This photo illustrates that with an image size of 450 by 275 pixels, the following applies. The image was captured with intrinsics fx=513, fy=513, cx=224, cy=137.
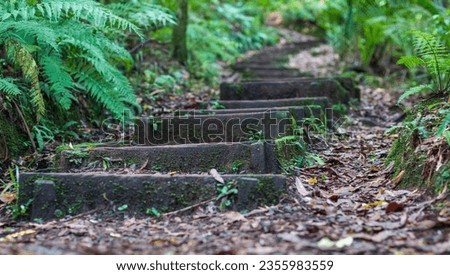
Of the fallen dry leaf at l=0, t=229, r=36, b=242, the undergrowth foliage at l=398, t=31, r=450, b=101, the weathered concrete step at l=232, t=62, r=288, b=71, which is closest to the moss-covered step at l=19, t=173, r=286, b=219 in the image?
the fallen dry leaf at l=0, t=229, r=36, b=242

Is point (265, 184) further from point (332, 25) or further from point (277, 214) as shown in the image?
point (332, 25)

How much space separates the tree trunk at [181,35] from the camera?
6656mm

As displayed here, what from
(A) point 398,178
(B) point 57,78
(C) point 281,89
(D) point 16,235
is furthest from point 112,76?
(A) point 398,178

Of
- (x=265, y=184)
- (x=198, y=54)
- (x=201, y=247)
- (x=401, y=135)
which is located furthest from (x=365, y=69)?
(x=201, y=247)

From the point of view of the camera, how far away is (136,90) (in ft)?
18.2

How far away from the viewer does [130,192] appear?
3.12 m

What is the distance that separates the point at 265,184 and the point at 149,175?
28.0 inches

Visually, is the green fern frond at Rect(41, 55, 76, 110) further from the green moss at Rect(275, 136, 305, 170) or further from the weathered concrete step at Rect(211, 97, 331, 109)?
the green moss at Rect(275, 136, 305, 170)

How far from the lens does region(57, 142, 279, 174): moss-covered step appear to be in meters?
3.43
